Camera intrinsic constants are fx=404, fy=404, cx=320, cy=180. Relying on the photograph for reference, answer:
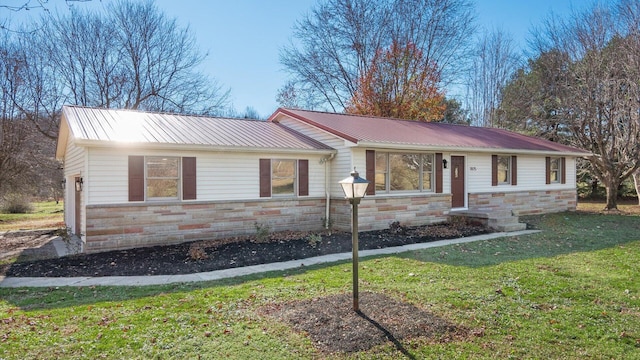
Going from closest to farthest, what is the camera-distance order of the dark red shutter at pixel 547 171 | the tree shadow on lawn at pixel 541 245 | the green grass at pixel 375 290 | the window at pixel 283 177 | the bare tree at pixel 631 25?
1. the green grass at pixel 375 290
2. the tree shadow on lawn at pixel 541 245
3. the window at pixel 283 177
4. the bare tree at pixel 631 25
5. the dark red shutter at pixel 547 171

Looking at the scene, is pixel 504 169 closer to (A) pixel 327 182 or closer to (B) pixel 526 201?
(B) pixel 526 201

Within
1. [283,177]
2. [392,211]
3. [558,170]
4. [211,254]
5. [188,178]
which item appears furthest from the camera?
[558,170]

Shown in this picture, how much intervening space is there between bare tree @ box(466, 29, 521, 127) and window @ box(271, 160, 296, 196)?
66.6 feet

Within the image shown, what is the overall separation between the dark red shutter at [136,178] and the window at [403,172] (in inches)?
254

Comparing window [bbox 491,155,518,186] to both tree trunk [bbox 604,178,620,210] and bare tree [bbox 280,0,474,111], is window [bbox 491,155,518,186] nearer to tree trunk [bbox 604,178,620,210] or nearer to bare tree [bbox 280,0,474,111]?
tree trunk [bbox 604,178,620,210]

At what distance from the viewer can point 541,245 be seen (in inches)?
362

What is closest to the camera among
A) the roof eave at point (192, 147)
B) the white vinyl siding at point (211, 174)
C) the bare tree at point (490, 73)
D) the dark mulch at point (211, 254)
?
the dark mulch at point (211, 254)

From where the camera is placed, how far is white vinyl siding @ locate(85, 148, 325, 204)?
29.8 ft

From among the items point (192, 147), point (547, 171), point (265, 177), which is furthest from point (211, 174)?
point (547, 171)

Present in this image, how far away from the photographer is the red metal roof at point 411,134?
12.2 metres

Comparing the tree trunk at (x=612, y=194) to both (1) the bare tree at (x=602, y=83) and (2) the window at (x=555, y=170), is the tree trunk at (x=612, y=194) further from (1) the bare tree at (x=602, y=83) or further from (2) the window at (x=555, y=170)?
(2) the window at (x=555, y=170)

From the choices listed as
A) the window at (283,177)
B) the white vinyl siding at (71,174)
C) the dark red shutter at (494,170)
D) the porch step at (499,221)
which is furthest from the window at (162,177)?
the dark red shutter at (494,170)

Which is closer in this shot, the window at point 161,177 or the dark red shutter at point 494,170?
the window at point 161,177

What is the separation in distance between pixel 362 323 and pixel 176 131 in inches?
325
